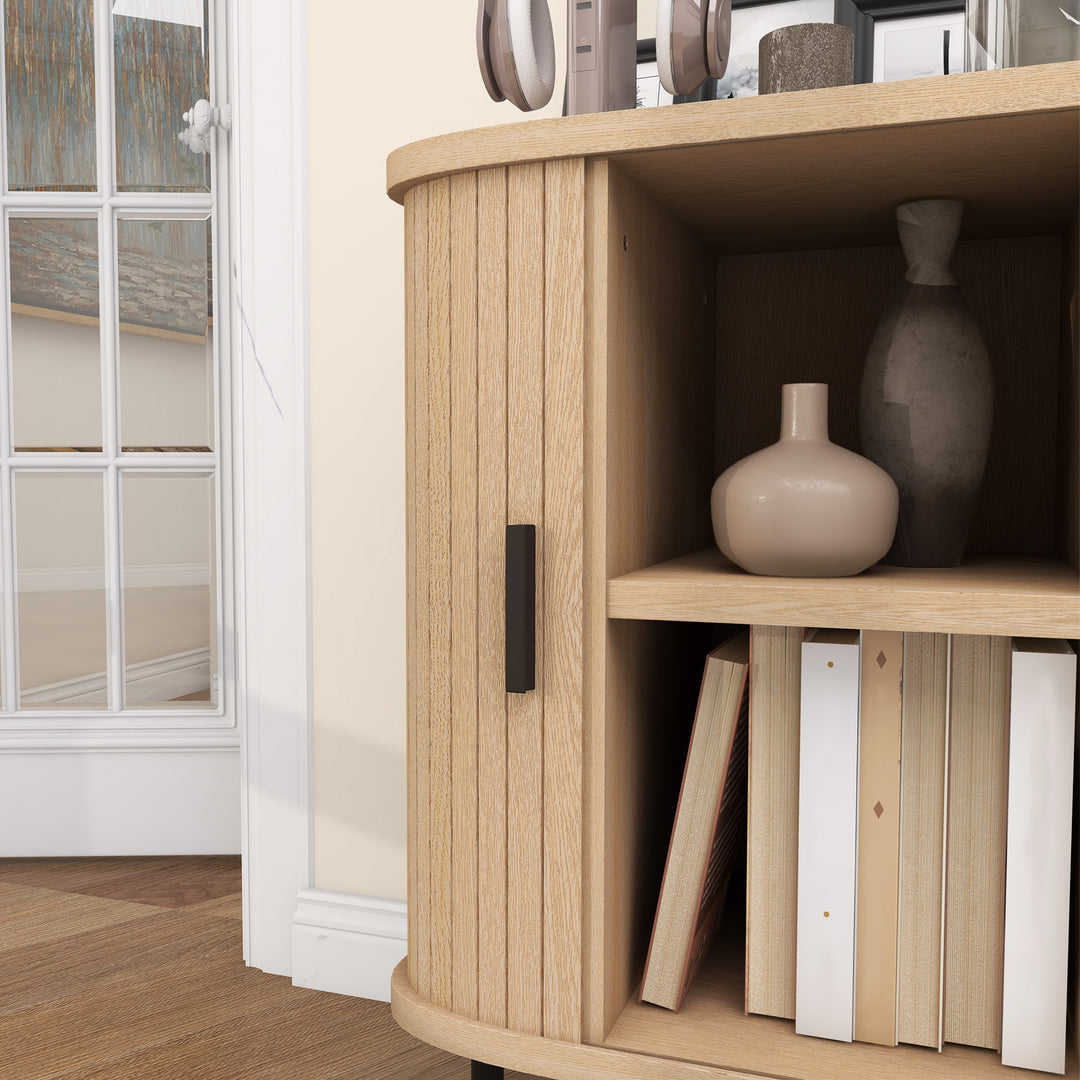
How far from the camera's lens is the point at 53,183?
1828 millimetres

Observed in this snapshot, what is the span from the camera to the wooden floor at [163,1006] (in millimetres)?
1110

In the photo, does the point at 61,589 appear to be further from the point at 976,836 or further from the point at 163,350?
the point at 976,836

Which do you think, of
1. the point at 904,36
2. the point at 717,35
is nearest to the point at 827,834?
the point at 717,35

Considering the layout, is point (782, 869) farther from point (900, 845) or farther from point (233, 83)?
point (233, 83)

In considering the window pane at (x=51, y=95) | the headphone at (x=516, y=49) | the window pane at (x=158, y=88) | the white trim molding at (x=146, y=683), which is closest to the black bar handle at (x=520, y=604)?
the headphone at (x=516, y=49)

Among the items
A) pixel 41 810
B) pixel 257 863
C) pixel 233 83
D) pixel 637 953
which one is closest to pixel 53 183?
pixel 233 83

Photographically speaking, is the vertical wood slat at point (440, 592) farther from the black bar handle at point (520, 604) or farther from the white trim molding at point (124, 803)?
the white trim molding at point (124, 803)

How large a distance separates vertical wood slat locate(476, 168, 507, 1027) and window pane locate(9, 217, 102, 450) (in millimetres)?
1371

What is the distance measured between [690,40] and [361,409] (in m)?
0.66

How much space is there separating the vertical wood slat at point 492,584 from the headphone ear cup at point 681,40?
6.7 inches

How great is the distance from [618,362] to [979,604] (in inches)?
11.9

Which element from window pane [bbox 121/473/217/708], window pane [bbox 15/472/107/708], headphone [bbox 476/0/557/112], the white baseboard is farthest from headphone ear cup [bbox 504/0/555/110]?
window pane [bbox 15/472/107/708]

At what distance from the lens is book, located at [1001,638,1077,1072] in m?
0.69

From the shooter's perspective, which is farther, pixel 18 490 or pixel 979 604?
pixel 18 490
